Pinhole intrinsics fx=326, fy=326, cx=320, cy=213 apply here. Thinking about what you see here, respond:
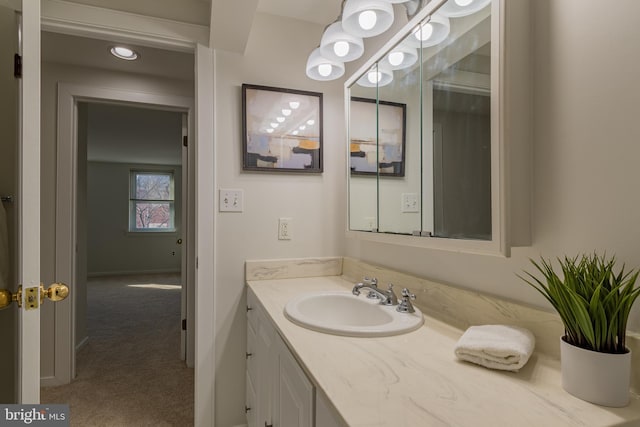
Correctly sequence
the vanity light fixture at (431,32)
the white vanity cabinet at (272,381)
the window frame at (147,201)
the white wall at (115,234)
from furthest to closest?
the window frame at (147,201) < the white wall at (115,234) < the vanity light fixture at (431,32) < the white vanity cabinet at (272,381)

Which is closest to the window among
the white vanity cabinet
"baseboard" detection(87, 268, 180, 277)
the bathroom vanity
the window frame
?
the window frame

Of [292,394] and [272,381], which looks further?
[272,381]

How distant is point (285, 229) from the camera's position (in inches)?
71.7

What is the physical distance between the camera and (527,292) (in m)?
0.87

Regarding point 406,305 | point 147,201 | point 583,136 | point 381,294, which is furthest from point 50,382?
point 147,201

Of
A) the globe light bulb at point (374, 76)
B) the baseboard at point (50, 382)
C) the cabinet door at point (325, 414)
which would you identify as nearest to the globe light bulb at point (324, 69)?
the globe light bulb at point (374, 76)

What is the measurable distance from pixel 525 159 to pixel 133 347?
3255 mm

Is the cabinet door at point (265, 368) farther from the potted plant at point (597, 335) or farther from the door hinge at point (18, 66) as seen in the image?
the door hinge at point (18, 66)

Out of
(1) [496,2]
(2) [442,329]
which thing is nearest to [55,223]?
(2) [442,329]

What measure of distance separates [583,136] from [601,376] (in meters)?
0.51

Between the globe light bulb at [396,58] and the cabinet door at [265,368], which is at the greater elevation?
the globe light bulb at [396,58]

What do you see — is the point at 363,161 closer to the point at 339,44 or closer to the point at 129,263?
the point at 339,44

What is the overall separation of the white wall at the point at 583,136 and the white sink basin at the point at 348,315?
33 centimetres

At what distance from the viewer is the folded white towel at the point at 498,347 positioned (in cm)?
72
